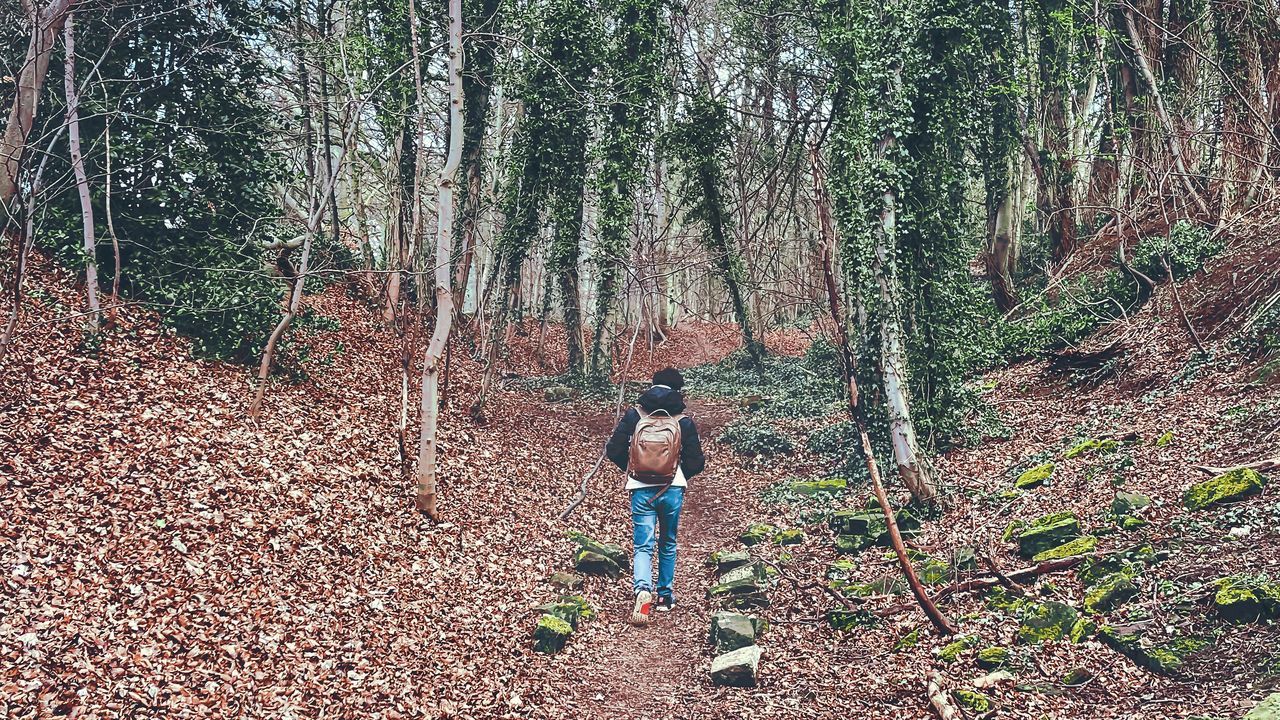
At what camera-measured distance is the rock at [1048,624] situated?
5855mm

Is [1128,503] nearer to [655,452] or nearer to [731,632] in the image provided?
[731,632]

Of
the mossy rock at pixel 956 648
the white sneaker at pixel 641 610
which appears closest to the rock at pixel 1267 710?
the mossy rock at pixel 956 648

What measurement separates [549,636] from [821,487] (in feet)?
21.5

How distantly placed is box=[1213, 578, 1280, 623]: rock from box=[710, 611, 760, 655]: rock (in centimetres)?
374

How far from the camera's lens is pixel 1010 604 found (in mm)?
6570

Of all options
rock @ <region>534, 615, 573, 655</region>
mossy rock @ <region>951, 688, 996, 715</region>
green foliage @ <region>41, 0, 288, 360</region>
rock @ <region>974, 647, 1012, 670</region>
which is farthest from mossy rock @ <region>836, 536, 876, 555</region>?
green foliage @ <region>41, 0, 288, 360</region>

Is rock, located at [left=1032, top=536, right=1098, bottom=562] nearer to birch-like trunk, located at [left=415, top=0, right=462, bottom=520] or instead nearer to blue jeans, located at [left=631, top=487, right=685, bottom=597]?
blue jeans, located at [left=631, top=487, right=685, bottom=597]

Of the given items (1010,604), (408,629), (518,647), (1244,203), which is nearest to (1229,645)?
(1010,604)

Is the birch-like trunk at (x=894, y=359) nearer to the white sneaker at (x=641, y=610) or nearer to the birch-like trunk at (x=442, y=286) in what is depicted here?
the white sneaker at (x=641, y=610)

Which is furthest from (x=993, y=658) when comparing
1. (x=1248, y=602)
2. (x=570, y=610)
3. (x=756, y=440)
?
(x=756, y=440)

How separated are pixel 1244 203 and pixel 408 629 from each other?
1506 centimetres

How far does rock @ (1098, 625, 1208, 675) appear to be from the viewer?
5.16 meters

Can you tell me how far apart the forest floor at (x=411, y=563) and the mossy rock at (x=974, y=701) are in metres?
0.12

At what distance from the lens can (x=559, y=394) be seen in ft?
60.4
